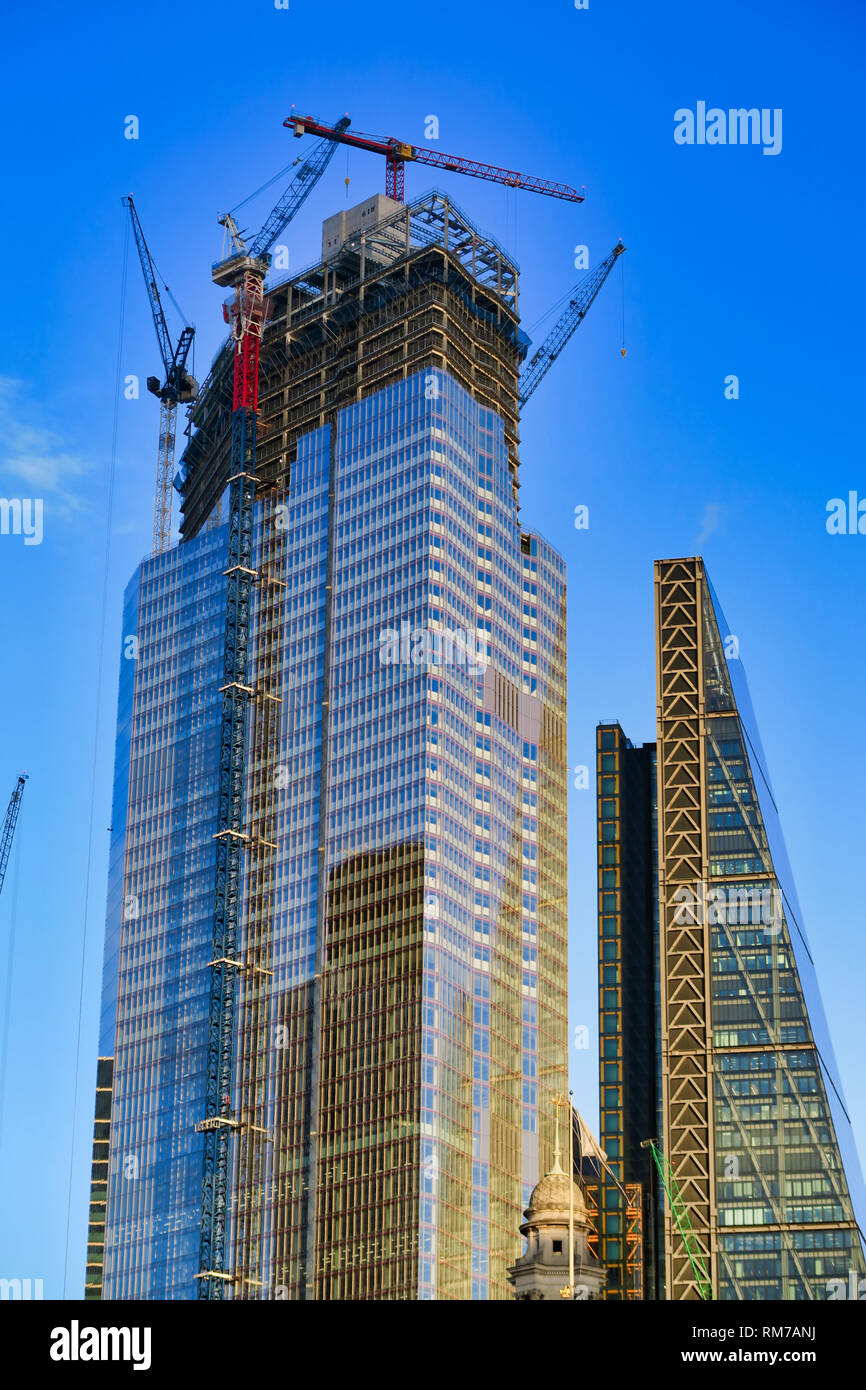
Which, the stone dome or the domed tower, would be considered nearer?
the domed tower

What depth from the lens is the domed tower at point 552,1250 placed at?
549 feet

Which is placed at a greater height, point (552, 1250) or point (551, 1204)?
point (551, 1204)

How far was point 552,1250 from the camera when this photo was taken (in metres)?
174

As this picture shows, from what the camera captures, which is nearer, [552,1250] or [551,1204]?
[552,1250]

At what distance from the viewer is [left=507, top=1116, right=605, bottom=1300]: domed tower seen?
16738 centimetres

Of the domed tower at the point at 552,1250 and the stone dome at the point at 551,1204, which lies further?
the stone dome at the point at 551,1204
